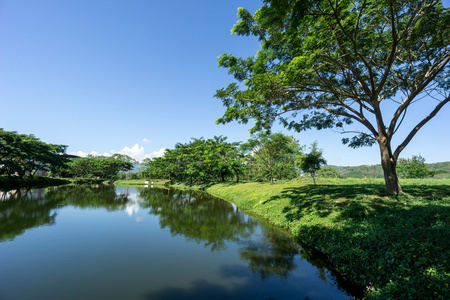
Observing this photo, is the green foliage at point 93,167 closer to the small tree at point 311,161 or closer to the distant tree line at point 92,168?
the distant tree line at point 92,168

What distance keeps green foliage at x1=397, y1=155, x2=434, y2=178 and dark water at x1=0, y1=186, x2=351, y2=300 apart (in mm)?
45650

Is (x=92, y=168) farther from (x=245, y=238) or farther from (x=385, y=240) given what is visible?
(x=385, y=240)

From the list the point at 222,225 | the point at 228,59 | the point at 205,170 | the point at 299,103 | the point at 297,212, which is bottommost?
the point at 222,225

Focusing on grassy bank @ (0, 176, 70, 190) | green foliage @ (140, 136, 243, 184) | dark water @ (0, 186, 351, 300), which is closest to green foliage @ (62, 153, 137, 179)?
grassy bank @ (0, 176, 70, 190)

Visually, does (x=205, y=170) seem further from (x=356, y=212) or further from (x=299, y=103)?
(x=356, y=212)

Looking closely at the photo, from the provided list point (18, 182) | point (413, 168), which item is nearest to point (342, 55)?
point (413, 168)

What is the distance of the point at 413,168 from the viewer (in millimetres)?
38906

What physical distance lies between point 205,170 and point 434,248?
41.3 meters

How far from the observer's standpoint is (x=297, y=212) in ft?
39.2

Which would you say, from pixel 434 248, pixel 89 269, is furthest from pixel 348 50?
pixel 89 269

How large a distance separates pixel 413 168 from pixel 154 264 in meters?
53.2

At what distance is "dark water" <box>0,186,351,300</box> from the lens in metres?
5.31

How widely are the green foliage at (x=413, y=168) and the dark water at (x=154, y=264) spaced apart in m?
45.6

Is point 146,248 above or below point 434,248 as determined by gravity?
below
